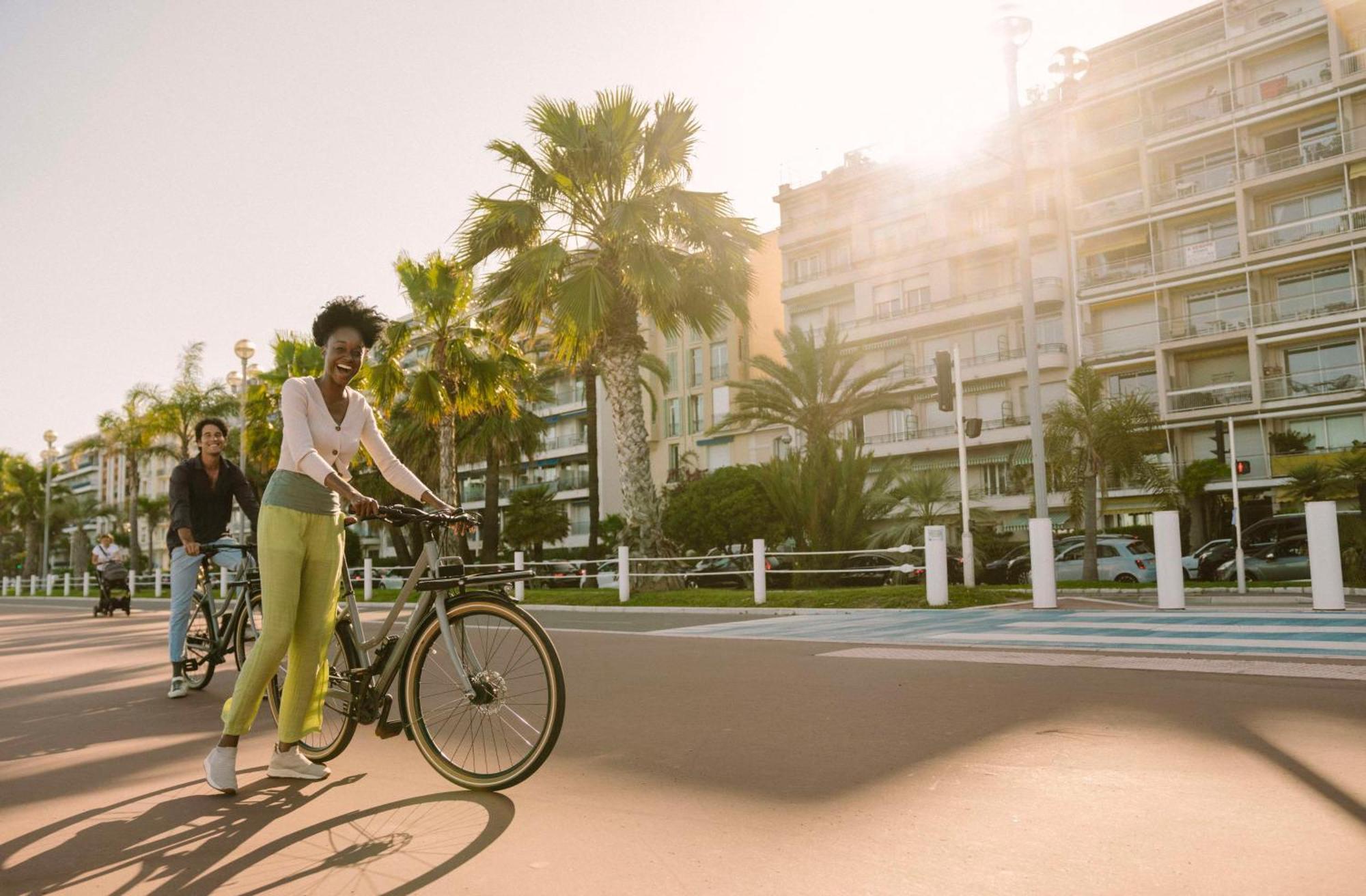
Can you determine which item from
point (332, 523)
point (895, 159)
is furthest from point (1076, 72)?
point (895, 159)

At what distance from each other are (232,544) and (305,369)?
25.5m

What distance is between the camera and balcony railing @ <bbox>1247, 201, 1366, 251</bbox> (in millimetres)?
34469

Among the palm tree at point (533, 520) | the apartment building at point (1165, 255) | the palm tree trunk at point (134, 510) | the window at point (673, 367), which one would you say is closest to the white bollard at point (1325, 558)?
the apartment building at point (1165, 255)

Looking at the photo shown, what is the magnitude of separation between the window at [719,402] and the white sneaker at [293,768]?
4837cm

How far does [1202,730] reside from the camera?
16.1 ft

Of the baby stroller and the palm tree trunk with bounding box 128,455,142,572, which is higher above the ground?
the palm tree trunk with bounding box 128,455,142,572

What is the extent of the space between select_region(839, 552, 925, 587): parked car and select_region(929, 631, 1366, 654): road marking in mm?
7580

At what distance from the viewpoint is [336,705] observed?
14.5 feet

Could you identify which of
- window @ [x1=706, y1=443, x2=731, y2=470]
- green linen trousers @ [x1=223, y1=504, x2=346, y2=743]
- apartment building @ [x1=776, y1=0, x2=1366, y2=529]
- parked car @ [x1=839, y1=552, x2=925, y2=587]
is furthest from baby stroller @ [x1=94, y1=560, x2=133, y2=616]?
window @ [x1=706, y1=443, x2=731, y2=470]

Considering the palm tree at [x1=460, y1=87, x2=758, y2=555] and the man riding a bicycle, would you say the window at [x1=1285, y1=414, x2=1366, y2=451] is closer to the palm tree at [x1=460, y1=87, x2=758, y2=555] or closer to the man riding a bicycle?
the palm tree at [x1=460, y1=87, x2=758, y2=555]

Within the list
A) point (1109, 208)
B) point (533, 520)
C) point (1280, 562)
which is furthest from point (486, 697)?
point (533, 520)

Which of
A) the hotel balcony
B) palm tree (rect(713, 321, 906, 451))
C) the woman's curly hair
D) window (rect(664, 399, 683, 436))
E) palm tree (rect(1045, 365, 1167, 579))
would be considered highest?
the hotel balcony

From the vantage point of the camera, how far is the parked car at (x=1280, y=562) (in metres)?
22.4

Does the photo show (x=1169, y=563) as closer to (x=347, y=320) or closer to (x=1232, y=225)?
(x=347, y=320)
